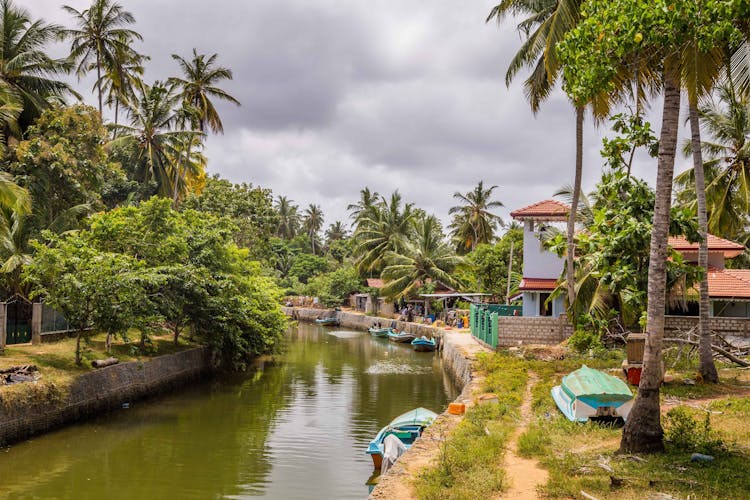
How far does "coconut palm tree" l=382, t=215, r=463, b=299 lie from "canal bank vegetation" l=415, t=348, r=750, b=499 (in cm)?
3170

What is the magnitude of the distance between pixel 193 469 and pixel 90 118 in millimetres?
17183

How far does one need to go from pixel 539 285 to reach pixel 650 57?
63.7ft

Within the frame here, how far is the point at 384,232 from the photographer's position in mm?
56375

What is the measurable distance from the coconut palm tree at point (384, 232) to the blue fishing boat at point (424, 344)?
15.3 metres

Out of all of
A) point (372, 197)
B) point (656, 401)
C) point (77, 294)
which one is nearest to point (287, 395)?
point (77, 294)

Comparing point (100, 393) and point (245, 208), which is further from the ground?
point (245, 208)

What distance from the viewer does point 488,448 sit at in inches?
423

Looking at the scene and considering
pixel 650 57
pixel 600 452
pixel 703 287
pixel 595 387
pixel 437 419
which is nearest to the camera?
pixel 600 452

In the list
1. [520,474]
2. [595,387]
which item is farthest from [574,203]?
[520,474]

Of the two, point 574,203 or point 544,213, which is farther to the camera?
point 544,213

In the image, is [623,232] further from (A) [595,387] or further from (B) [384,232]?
(B) [384,232]

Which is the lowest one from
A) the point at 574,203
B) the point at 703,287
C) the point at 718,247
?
the point at 703,287

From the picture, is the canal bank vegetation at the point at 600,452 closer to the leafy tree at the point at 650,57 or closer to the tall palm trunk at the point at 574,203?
the leafy tree at the point at 650,57

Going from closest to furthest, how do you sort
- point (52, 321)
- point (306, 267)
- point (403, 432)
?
point (403, 432)
point (52, 321)
point (306, 267)
